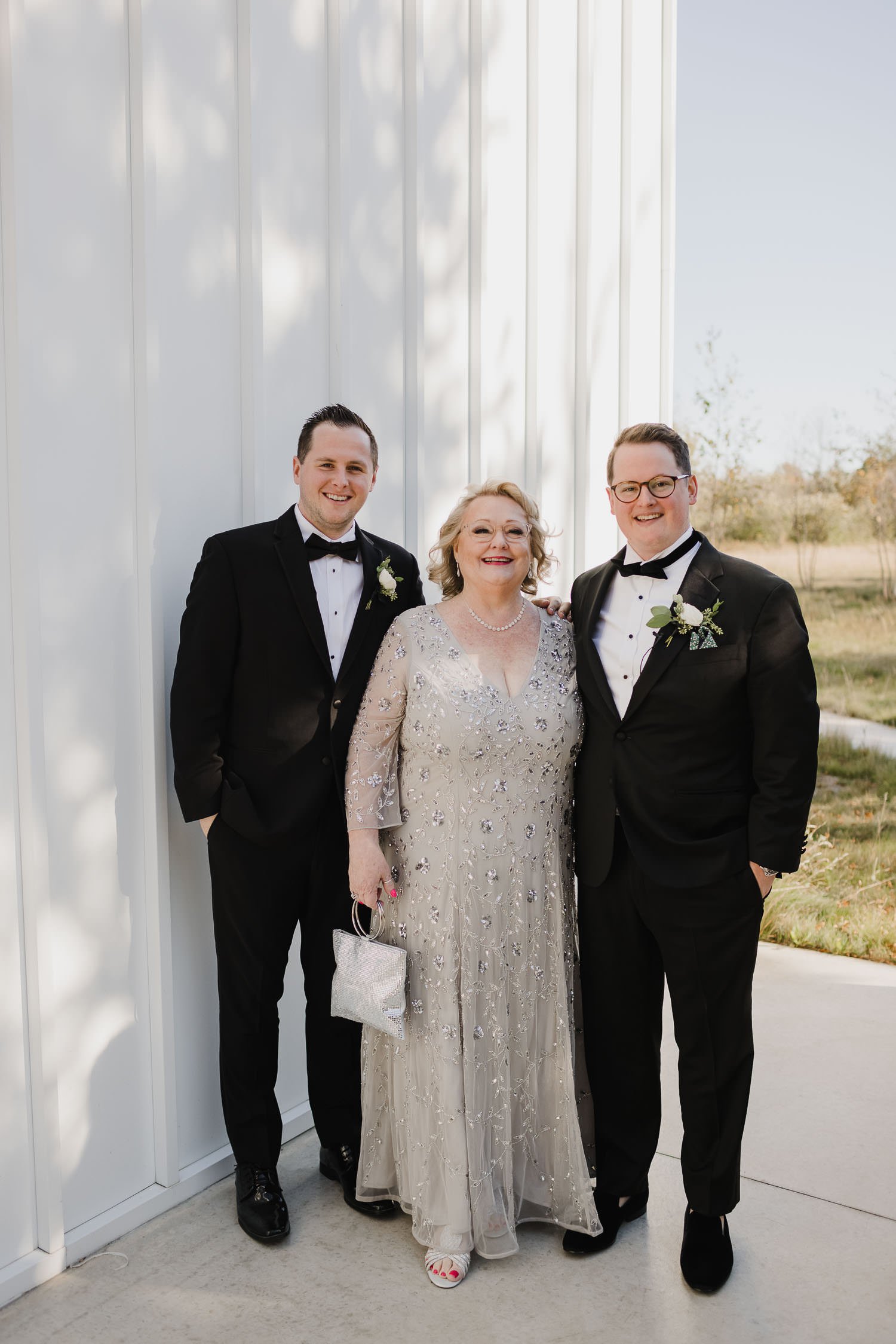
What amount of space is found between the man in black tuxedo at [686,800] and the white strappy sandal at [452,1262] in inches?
11.3

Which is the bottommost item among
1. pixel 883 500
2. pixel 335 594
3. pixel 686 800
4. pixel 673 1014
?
pixel 673 1014

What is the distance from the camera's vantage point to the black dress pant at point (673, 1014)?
100 inches

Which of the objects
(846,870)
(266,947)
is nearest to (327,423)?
(266,947)

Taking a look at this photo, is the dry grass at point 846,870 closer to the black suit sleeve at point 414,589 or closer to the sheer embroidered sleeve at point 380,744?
the black suit sleeve at point 414,589

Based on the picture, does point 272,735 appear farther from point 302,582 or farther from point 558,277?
point 558,277

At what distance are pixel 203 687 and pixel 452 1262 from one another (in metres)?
1.51

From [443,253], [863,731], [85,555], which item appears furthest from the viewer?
[863,731]

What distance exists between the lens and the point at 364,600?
9.42 feet

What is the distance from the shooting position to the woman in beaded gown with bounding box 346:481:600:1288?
2602 mm

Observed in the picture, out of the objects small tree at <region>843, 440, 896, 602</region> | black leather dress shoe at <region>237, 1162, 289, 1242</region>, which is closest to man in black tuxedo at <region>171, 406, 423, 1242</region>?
black leather dress shoe at <region>237, 1162, 289, 1242</region>

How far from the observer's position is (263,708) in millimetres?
2775

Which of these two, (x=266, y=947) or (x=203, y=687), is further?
(x=266, y=947)

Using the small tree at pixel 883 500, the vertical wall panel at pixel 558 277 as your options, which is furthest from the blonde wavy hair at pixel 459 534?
the small tree at pixel 883 500

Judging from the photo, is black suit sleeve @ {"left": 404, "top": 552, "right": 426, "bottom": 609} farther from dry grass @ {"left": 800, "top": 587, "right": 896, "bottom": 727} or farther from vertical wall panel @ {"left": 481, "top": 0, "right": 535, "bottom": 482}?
dry grass @ {"left": 800, "top": 587, "right": 896, "bottom": 727}
